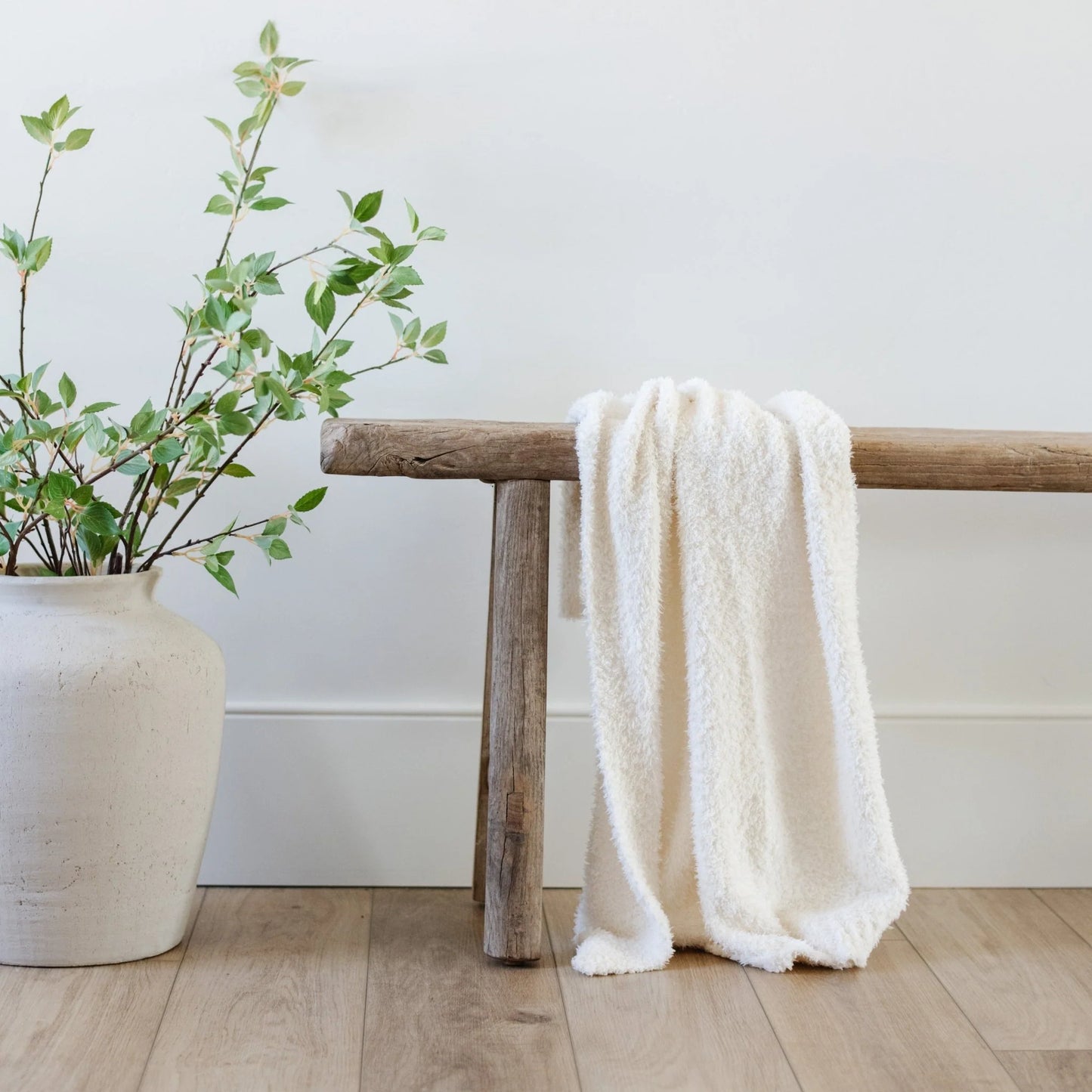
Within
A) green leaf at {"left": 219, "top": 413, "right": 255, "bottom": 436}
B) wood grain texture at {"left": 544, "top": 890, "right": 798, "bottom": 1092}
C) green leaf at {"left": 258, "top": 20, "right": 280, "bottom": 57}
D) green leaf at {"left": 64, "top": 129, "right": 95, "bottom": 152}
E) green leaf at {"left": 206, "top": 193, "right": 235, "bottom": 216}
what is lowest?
wood grain texture at {"left": 544, "top": 890, "right": 798, "bottom": 1092}

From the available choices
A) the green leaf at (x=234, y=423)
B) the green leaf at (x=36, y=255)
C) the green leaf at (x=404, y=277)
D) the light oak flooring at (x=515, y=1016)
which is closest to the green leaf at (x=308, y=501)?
the green leaf at (x=234, y=423)

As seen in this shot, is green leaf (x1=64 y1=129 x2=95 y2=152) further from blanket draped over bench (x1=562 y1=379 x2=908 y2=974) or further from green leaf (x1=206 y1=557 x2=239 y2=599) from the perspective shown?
blanket draped over bench (x1=562 y1=379 x2=908 y2=974)

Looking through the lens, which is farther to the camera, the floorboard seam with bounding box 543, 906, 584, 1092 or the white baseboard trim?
the white baseboard trim

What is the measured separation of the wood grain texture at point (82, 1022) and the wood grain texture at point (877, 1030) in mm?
532

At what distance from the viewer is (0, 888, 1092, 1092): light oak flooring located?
938mm

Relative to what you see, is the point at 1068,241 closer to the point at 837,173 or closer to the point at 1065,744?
the point at 837,173

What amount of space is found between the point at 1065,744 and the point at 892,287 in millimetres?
579

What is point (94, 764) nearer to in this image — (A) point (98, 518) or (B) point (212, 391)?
(A) point (98, 518)

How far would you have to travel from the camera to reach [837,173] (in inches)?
53.7

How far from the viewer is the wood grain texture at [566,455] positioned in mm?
1082

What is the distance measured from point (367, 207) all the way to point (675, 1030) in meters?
0.80

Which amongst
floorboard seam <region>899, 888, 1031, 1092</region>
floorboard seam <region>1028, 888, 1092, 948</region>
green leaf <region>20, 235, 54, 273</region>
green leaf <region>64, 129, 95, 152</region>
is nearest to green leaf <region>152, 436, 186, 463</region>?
green leaf <region>20, 235, 54, 273</region>

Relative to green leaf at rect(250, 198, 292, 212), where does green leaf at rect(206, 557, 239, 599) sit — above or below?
below

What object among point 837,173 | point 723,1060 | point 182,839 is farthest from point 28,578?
point 837,173
